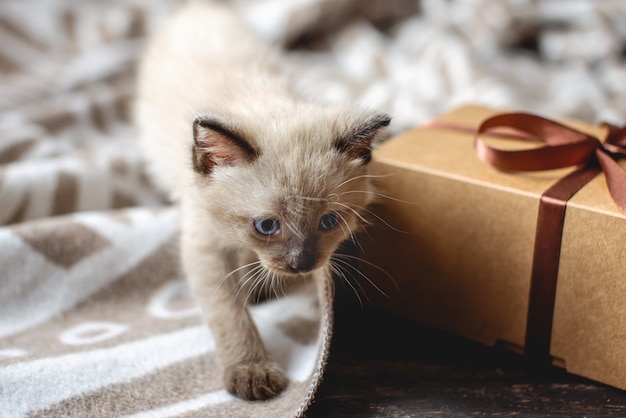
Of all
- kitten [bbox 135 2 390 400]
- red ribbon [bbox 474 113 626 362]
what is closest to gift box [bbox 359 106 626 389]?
red ribbon [bbox 474 113 626 362]

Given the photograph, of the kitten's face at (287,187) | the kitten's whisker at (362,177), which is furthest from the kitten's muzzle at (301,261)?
the kitten's whisker at (362,177)

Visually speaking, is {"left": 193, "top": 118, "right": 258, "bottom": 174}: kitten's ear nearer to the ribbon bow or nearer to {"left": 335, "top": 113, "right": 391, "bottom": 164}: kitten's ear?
{"left": 335, "top": 113, "right": 391, "bottom": 164}: kitten's ear

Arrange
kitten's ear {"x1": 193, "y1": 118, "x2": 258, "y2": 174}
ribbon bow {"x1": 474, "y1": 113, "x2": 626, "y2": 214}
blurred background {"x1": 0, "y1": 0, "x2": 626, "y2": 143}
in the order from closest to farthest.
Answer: kitten's ear {"x1": 193, "y1": 118, "x2": 258, "y2": 174} → ribbon bow {"x1": 474, "y1": 113, "x2": 626, "y2": 214} → blurred background {"x1": 0, "y1": 0, "x2": 626, "y2": 143}

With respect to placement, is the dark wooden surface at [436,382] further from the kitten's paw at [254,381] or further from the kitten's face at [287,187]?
the kitten's face at [287,187]

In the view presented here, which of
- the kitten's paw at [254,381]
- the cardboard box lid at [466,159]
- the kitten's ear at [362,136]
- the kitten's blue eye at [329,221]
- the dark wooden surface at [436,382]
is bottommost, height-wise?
the dark wooden surface at [436,382]

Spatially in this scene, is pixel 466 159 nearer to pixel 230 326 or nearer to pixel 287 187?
pixel 287 187

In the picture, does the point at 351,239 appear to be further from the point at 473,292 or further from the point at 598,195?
the point at 598,195
